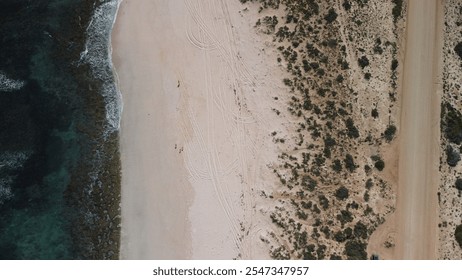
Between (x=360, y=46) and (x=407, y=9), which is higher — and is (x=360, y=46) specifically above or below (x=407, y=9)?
below

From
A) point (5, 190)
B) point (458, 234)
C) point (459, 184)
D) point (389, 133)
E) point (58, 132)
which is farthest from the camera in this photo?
point (58, 132)

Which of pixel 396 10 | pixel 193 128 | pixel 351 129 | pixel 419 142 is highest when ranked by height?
pixel 396 10

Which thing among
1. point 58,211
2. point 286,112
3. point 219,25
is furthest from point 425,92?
point 58,211

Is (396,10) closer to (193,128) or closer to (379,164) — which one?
(379,164)

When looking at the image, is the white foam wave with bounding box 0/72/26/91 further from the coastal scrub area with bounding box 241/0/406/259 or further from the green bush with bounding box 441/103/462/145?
the green bush with bounding box 441/103/462/145

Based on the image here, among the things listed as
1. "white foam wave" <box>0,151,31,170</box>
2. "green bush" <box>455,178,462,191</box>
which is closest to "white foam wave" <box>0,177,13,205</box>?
"white foam wave" <box>0,151,31,170</box>

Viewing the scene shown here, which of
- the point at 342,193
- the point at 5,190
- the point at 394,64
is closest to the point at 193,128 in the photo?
the point at 342,193

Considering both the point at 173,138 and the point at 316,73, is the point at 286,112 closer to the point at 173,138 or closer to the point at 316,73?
the point at 316,73
